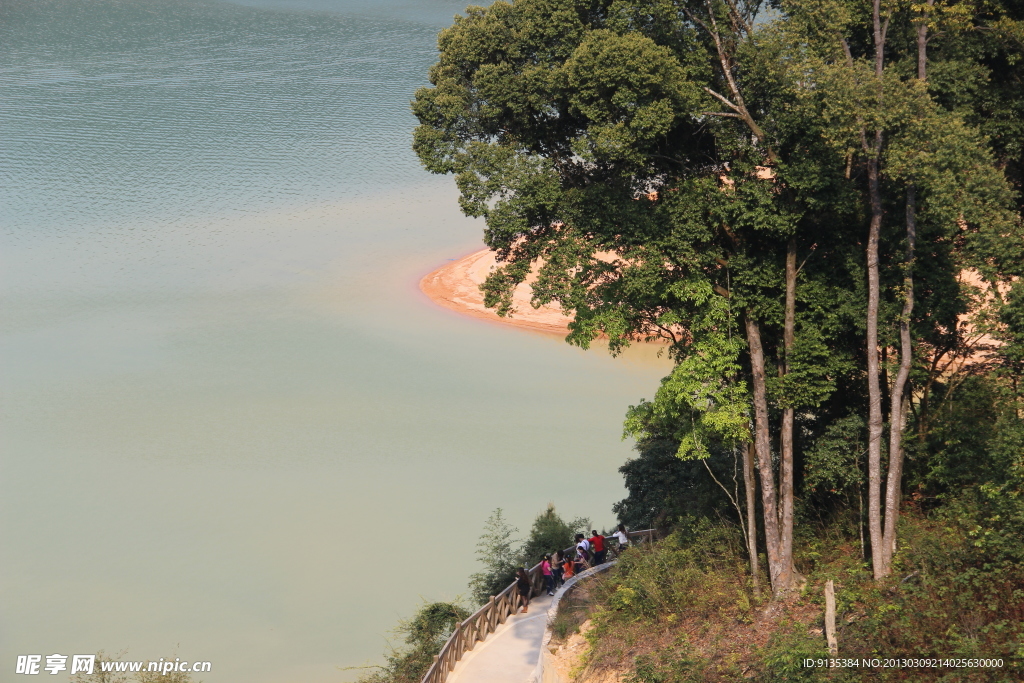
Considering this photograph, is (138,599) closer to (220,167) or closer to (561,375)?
(561,375)

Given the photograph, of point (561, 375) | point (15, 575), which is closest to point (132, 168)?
point (561, 375)

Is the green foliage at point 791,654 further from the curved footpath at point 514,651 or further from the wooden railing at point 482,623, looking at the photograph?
the wooden railing at point 482,623

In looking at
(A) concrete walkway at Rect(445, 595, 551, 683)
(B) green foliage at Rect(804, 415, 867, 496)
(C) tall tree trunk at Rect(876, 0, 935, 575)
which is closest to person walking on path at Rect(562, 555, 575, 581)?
(A) concrete walkway at Rect(445, 595, 551, 683)

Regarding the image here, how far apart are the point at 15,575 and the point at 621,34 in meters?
22.8

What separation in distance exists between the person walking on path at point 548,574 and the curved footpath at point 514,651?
45cm

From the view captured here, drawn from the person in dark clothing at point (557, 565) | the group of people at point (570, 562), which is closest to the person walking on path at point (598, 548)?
the group of people at point (570, 562)

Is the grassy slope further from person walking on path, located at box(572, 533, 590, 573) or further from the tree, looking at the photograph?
person walking on path, located at box(572, 533, 590, 573)

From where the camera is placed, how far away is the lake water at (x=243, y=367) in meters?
28.7

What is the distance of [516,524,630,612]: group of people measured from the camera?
71.7ft

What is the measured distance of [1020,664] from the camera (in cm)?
1243

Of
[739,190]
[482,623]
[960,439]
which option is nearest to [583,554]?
[482,623]

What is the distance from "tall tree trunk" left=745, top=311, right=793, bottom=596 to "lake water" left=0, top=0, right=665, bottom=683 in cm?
1218

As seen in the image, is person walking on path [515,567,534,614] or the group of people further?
the group of people

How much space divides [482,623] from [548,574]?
198cm
